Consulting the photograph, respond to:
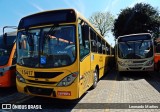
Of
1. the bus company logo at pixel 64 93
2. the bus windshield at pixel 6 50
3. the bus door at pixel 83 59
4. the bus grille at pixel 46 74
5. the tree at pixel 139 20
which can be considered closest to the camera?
the bus company logo at pixel 64 93

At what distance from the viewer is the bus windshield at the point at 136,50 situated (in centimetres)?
1377

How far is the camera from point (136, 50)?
1394cm

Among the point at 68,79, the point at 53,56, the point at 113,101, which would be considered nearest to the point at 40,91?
the point at 68,79

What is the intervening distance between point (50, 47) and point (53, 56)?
1.06ft

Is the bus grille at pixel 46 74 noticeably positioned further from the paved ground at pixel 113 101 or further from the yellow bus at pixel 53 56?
the paved ground at pixel 113 101

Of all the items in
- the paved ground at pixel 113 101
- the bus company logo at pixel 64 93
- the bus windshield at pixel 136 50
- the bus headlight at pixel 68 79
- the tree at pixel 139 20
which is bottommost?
the paved ground at pixel 113 101

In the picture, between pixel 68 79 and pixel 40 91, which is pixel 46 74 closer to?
pixel 40 91

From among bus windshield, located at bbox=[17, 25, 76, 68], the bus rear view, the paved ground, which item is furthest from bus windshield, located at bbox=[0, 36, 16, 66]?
the bus rear view

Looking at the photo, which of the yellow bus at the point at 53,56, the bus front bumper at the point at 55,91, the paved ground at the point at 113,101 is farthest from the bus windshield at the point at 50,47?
the paved ground at the point at 113,101

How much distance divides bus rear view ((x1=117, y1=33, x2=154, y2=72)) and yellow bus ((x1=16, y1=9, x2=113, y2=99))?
7239 mm

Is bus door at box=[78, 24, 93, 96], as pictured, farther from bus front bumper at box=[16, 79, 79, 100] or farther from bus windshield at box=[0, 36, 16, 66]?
bus windshield at box=[0, 36, 16, 66]

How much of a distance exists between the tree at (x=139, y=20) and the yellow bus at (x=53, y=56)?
2889 centimetres

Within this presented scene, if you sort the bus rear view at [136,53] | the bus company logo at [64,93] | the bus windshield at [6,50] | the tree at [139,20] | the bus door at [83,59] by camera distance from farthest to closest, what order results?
1. the tree at [139,20]
2. the bus rear view at [136,53]
3. the bus windshield at [6,50]
4. the bus door at [83,59]
5. the bus company logo at [64,93]

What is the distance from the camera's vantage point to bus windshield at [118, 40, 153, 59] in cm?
1377
